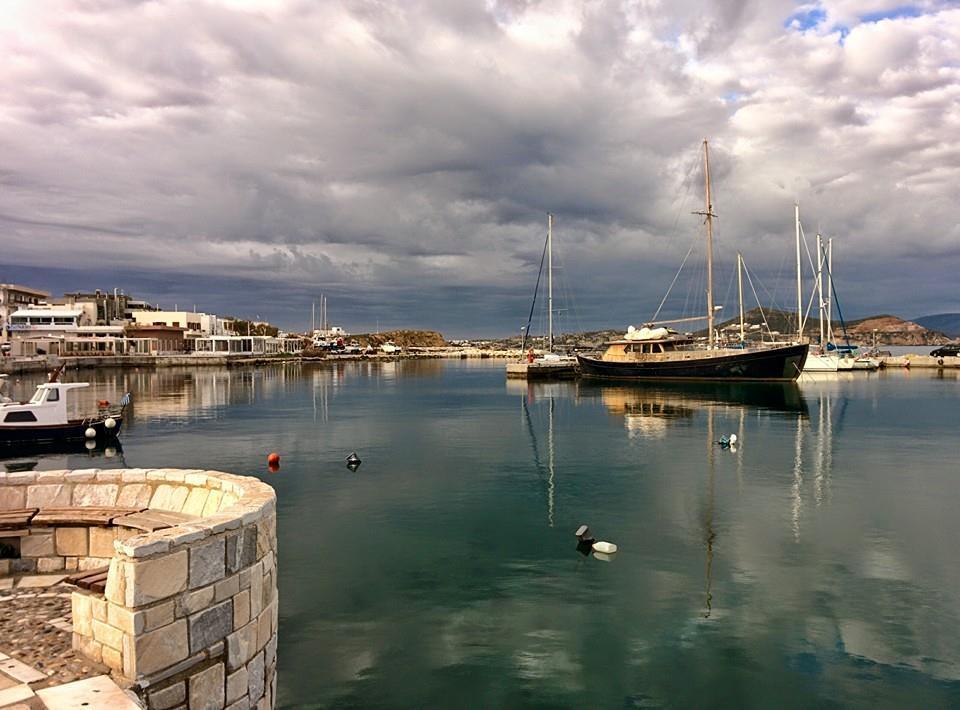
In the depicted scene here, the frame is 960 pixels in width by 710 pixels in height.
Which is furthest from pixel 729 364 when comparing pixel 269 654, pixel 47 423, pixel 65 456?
pixel 269 654

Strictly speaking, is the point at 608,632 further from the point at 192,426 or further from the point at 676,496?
the point at 192,426

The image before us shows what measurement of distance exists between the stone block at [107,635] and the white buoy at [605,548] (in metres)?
13.0

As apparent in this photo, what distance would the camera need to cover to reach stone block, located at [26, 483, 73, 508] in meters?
10.1

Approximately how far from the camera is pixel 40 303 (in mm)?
138000

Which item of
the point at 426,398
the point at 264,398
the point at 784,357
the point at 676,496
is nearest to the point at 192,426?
the point at 264,398

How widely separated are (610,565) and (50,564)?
482 inches

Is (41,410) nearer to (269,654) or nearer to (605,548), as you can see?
(605,548)

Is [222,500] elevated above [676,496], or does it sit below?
above

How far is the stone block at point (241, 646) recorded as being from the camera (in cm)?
693

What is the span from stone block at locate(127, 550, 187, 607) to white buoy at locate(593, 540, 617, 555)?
12.6 m

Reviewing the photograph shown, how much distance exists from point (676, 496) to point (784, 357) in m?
61.1

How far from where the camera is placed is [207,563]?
664 centimetres

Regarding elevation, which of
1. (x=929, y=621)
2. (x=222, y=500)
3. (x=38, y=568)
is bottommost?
(x=929, y=621)

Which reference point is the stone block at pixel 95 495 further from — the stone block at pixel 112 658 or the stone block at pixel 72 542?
the stone block at pixel 112 658
